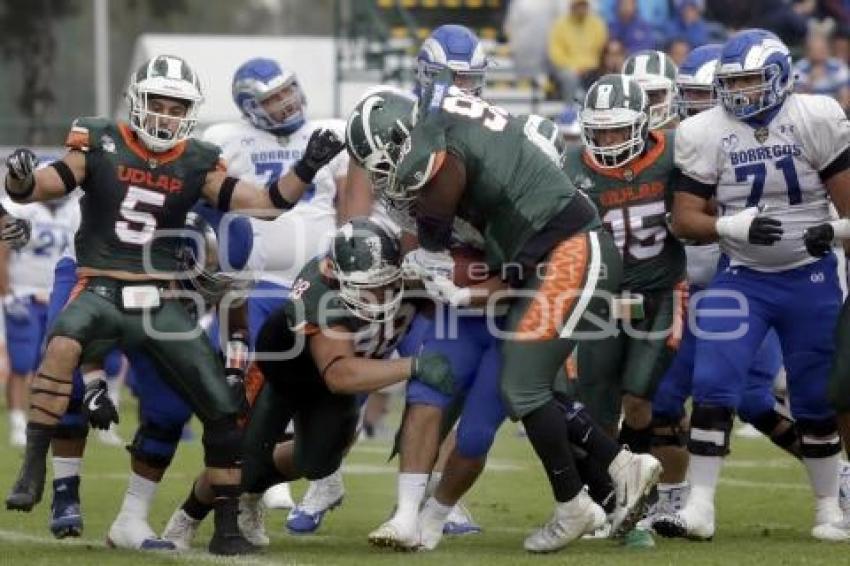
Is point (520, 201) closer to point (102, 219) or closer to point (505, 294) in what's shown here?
point (505, 294)

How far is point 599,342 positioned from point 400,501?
1191mm

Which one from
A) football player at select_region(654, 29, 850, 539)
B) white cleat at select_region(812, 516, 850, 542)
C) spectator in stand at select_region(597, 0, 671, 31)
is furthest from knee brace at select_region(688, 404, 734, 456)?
spectator in stand at select_region(597, 0, 671, 31)

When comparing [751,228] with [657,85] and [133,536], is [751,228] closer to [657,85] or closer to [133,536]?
[657,85]

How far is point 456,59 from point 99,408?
2.42m

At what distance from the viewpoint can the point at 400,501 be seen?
259 inches

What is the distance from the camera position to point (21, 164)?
6.65 m

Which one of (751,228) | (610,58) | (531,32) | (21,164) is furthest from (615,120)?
(531,32)

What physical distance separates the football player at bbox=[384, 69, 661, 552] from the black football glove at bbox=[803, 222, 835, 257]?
0.74 metres

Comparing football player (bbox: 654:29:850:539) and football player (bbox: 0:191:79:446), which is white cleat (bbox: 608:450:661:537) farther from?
football player (bbox: 0:191:79:446)

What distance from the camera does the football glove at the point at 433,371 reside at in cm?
653

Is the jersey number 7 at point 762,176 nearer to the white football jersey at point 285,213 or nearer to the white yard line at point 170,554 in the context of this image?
the white yard line at point 170,554

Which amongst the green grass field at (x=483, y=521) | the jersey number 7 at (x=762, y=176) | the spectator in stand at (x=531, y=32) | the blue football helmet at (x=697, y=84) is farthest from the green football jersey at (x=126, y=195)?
the spectator in stand at (x=531, y=32)

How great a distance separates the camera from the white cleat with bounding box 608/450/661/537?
6.69 meters

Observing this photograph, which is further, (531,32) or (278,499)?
(531,32)
